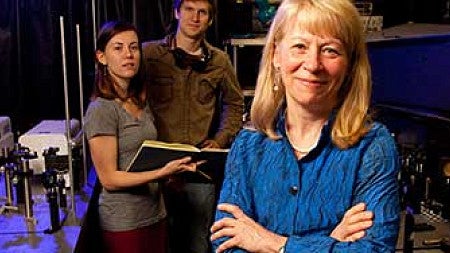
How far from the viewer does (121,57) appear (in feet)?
7.16

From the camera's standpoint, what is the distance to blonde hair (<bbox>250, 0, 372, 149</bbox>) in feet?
3.53

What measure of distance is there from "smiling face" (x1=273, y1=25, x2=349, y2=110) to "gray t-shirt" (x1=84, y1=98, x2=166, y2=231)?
1.07 m

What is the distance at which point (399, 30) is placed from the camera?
8.88 feet

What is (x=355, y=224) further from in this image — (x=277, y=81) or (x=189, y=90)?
(x=189, y=90)

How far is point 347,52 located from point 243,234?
0.41 metres

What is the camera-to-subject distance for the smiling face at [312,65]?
108 cm

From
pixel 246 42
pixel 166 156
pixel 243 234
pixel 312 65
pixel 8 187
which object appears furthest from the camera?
pixel 246 42

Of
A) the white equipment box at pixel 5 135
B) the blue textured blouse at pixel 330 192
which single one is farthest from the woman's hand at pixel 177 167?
the blue textured blouse at pixel 330 192

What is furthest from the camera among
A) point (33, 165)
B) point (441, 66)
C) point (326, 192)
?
point (33, 165)

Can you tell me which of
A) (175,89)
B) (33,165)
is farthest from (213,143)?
(33,165)

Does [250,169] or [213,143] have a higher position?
[250,169]

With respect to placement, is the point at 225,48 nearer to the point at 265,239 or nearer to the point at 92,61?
the point at 92,61

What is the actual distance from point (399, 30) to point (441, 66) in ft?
2.72

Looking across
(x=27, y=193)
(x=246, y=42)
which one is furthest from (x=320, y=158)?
(x=246, y=42)
